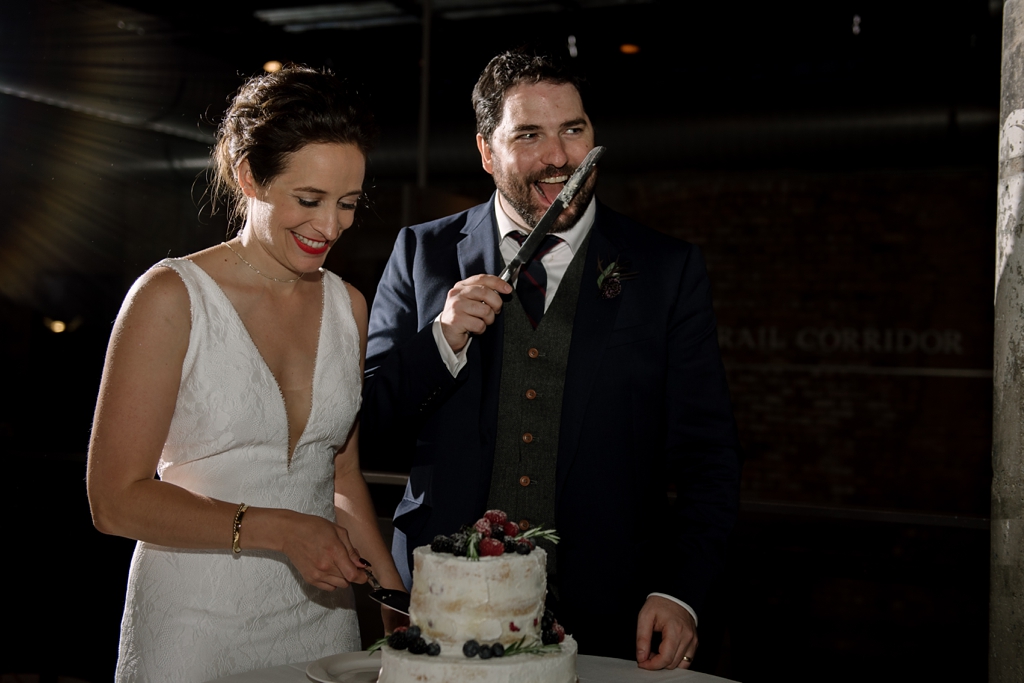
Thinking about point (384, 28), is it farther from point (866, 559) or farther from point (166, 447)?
point (166, 447)

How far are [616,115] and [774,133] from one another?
96cm

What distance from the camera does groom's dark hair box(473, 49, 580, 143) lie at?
1.87m

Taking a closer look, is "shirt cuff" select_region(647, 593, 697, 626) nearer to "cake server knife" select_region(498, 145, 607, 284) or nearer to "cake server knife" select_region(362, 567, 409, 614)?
"cake server knife" select_region(362, 567, 409, 614)

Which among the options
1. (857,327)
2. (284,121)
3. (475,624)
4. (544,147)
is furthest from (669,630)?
(857,327)

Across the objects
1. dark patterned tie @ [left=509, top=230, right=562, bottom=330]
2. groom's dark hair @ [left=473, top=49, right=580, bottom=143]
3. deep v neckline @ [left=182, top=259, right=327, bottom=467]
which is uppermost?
groom's dark hair @ [left=473, top=49, right=580, bottom=143]

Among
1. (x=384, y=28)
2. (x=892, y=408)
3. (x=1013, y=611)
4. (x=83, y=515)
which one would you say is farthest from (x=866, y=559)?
(x=384, y=28)

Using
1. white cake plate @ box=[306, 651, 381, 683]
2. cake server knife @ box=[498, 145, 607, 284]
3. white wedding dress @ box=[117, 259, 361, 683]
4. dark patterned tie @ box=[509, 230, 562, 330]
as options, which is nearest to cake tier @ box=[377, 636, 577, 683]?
white cake plate @ box=[306, 651, 381, 683]

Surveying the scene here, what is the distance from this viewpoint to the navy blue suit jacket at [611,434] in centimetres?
176

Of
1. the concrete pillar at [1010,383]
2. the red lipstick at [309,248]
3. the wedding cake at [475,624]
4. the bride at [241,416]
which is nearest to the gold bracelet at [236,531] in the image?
the bride at [241,416]

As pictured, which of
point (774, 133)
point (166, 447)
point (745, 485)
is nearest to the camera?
point (166, 447)

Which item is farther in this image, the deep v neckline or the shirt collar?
the shirt collar

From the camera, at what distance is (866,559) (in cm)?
357

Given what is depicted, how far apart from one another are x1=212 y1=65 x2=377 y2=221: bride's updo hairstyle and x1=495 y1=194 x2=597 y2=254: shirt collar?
1.10 ft

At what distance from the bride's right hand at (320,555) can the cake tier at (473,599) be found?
0.77 feet
